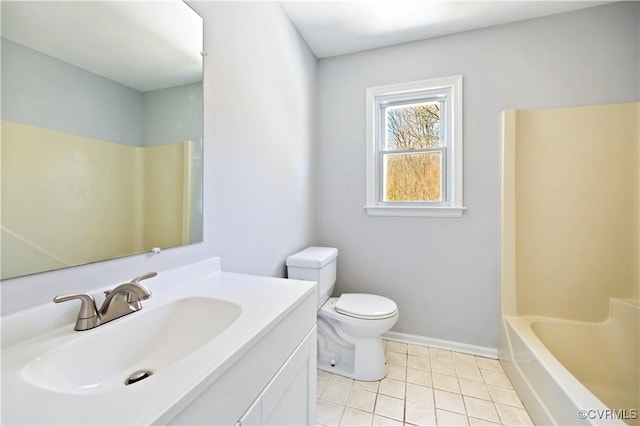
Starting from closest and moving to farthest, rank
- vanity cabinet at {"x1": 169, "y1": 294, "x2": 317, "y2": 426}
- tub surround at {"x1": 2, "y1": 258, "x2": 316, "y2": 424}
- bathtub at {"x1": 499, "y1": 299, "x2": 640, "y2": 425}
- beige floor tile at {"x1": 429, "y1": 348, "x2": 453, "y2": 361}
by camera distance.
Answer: tub surround at {"x1": 2, "y1": 258, "x2": 316, "y2": 424} → vanity cabinet at {"x1": 169, "y1": 294, "x2": 317, "y2": 426} → bathtub at {"x1": 499, "y1": 299, "x2": 640, "y2": 425} → beige floor tile at {"x1": 429, "y1": 348, "x2": 453, "y2": 361}

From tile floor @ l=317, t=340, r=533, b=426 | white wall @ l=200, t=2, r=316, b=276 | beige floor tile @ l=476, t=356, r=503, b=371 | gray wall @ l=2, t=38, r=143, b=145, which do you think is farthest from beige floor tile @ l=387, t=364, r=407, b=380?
gray wall @ l=2, t=38, r=143, b=145

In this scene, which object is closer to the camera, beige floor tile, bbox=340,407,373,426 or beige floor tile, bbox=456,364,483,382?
beige floor tile, bbox=340,407,373,426

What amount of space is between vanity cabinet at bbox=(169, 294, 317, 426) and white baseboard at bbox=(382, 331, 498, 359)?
1.30m

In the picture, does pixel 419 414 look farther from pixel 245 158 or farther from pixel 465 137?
pixel 465 137

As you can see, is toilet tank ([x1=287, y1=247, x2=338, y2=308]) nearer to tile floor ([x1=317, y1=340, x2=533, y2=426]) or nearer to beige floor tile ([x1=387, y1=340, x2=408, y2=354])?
tile floor ([x1=317, y1=340, x2=533, y2=426])

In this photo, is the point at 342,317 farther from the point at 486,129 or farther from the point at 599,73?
the point at 599,73

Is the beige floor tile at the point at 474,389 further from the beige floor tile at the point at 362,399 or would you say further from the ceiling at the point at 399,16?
the ceiling at the point at 399,16

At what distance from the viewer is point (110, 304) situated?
0.73 m

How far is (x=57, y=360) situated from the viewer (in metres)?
0.58

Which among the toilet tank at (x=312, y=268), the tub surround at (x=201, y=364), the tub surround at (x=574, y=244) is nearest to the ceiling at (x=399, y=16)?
the tub surround at (x=574, y=244)

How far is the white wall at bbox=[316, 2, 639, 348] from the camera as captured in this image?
1792 millimetres

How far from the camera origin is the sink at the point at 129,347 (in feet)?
1.87

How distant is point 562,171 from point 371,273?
148 cm

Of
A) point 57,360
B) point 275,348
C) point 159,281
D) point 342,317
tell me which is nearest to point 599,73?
point 342,317
